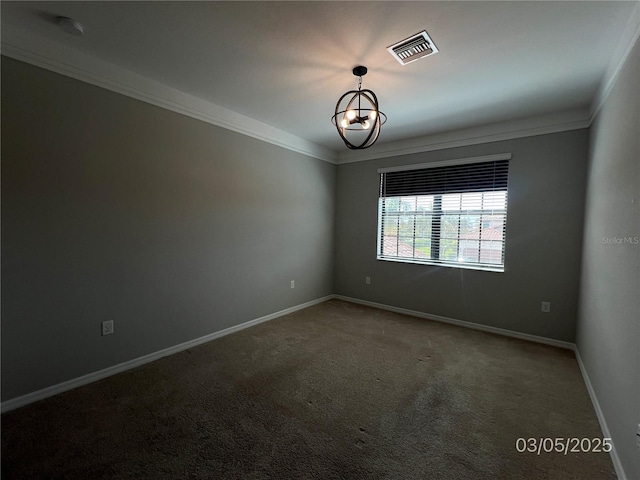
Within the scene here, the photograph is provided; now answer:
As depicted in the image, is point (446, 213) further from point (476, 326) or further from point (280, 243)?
point (280, 243)

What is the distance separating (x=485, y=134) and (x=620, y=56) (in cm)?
164

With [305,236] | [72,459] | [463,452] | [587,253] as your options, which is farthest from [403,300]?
[72,459]

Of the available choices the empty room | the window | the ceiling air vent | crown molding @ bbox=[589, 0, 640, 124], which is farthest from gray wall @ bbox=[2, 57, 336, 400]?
crown molding @ bbox=[589, 0, 640, 124]

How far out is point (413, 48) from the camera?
6.63 feet

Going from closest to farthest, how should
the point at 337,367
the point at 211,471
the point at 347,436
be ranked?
1. the point at 211,471
2. the point at 347,436
3. the point at 337,367

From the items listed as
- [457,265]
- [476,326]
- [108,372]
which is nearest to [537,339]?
[476,326]

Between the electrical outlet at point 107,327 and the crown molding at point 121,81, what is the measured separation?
200 cm

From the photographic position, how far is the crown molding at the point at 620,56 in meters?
1.64

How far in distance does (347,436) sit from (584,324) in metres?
2.58

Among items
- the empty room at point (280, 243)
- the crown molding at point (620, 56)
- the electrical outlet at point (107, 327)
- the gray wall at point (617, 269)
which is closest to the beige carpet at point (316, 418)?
the empty room at point (280, 243)

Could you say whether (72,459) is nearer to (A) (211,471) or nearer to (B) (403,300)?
(A) (211,471)

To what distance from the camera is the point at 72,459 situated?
1.57 m

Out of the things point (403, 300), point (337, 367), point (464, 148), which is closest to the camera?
point (337, 367)

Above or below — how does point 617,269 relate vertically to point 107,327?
above
